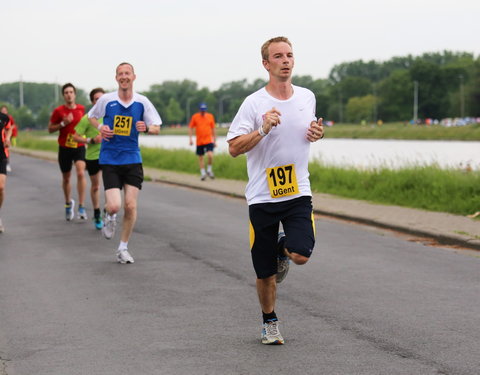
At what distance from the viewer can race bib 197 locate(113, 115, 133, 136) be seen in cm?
877

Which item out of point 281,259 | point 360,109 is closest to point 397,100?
point 360,109

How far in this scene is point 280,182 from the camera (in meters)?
5.14

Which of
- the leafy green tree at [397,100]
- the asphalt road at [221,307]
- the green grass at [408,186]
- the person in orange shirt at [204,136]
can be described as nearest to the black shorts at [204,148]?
the person in orange shirt at [204,136]

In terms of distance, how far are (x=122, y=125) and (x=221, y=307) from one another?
9.77 ft

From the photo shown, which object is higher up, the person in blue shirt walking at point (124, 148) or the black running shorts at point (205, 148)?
the person in blue shirt walking at point (124, 148)

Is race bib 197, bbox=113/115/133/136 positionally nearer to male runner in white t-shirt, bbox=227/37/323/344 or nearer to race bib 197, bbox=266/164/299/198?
male runner in white t-shirt, bbox=227/37/323/344

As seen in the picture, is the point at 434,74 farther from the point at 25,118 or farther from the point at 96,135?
the point at 96,135

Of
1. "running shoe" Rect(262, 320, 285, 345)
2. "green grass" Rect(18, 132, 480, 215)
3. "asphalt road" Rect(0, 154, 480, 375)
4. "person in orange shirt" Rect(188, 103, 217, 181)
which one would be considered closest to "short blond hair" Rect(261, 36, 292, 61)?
"running shoe" Rect(262, 320, 285, 345)

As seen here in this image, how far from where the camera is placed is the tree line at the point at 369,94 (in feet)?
414

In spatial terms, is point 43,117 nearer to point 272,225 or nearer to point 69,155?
point 69,155

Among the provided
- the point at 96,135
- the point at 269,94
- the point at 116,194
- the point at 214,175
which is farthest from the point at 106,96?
the point at 214,175

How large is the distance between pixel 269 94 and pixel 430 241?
232 inches

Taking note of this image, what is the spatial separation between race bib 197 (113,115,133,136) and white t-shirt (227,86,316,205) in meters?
3.79

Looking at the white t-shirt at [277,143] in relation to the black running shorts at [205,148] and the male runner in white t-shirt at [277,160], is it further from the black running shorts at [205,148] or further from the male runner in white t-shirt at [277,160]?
the black running shorts at [205,148]
